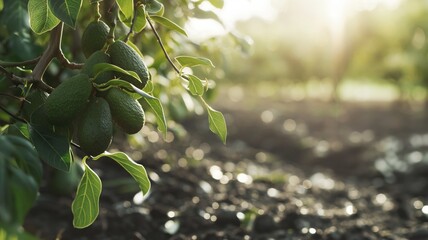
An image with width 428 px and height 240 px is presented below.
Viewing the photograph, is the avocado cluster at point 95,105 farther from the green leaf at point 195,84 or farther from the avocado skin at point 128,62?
the green leaf at point 195,84

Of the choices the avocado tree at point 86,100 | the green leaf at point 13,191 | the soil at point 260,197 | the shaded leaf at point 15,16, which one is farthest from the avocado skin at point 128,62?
the soil at point 260,197

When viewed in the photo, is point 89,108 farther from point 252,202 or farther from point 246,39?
point 252,202

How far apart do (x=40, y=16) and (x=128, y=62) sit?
296 millimetres

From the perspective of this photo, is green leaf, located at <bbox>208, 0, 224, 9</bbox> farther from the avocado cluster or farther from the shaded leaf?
the shaded leaf

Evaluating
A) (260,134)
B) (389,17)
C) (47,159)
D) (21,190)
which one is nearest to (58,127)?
(47,159)

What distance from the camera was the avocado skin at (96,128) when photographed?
1.49 metres

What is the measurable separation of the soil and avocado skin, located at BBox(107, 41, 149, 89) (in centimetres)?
164

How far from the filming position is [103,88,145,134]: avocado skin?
1.53 m

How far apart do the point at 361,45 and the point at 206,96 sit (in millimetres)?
14279

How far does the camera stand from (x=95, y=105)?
1.52m

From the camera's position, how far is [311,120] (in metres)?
13.6

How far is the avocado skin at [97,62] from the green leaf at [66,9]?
6.0 inches

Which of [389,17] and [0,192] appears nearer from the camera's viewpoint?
[0,192]

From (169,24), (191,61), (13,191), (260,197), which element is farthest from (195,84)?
(260,197)
